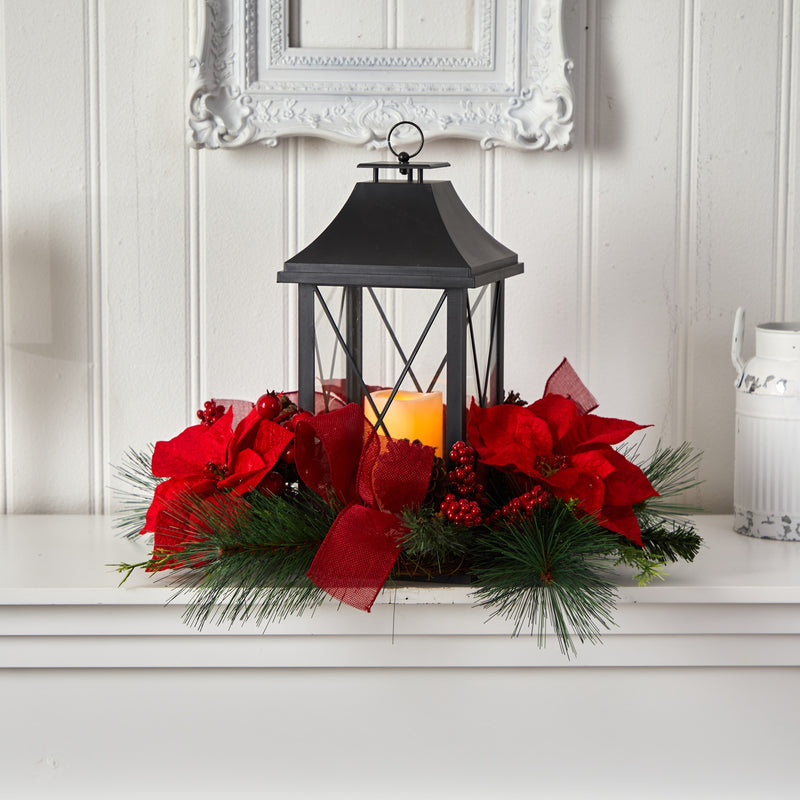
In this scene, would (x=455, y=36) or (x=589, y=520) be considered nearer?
(x=589, y=520)

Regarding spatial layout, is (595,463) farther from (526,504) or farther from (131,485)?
(131,485)

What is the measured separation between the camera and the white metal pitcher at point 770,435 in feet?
2.95

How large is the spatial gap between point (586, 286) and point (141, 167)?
48 centimetres

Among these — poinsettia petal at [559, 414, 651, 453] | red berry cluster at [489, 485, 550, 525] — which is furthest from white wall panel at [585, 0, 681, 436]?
red berry cluster at [489, 485, 550, 525]

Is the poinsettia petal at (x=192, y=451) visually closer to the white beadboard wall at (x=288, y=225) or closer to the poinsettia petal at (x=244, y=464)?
the poinsettia petal at (x=244, y=464)

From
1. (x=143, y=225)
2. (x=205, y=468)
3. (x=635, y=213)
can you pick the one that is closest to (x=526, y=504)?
(x=205, y=468)

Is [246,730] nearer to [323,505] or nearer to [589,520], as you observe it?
[323,505]

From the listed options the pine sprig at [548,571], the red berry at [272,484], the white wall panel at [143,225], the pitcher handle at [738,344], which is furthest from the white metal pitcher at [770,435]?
the white wall panel at [143,225]

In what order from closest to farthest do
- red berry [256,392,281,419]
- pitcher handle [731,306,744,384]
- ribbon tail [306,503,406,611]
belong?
ribbon tail [306,503,406,611] < red berry [256,392,281,419] < pitcher handle [731,306,744,384]

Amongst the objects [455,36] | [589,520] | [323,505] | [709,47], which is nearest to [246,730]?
[323,505]

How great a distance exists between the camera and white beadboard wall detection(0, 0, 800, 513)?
1.00 metres

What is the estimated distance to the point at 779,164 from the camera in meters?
1.02

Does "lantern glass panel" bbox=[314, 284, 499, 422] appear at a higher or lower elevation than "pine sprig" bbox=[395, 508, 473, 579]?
higher

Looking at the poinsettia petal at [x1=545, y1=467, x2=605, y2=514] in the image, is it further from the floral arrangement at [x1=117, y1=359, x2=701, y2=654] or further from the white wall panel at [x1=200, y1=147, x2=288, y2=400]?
the white wall panel at [x1=200, y1=147, x2=288, y2=400]
